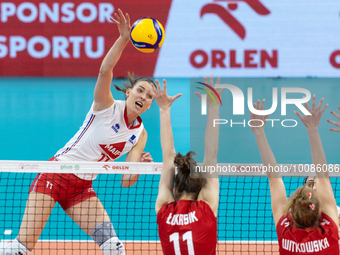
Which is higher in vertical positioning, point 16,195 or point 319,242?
point 16,195

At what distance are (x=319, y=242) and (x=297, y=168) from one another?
1.54 m

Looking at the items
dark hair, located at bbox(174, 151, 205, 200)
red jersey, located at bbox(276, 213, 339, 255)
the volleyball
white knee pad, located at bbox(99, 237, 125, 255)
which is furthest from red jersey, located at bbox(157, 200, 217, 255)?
the volleyball

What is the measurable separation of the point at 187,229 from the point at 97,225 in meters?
1.52

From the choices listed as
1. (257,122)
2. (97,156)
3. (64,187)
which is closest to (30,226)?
(64,187)

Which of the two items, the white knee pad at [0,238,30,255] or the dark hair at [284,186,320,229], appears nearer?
the dark hair at [284,186,320,229]

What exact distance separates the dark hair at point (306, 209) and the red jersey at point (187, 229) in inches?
23.1

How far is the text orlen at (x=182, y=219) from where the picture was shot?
3.03 meters

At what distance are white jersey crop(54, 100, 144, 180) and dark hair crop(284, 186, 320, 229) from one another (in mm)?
2137

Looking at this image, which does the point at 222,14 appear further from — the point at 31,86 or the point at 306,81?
the point at 31,86

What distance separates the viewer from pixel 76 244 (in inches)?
225

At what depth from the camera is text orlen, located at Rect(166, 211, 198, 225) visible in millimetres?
3025

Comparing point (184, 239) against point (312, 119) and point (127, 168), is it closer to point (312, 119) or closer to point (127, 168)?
point (312, 119)

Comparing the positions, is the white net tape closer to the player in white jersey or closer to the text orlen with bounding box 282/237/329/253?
the player in white jersey

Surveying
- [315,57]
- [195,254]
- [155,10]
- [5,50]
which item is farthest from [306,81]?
[195,254]
